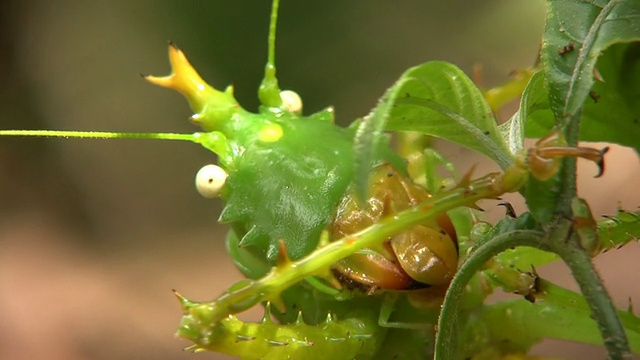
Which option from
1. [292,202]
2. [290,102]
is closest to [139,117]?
[290,102]

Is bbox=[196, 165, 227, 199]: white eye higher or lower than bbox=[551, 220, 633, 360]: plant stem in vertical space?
higher

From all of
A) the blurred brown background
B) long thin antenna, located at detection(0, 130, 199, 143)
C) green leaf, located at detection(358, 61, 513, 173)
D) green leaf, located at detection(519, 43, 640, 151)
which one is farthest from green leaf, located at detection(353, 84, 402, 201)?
the blurred brown background

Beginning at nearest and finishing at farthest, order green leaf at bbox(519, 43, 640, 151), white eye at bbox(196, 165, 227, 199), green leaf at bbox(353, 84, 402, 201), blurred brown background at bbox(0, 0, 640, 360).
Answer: green leaf at bbox(353, 84, 402, 201) < green leaf at bbox(519, 43, 640, 151) < white eye at bbox(196, 165, 227, 199) < blurred brown background at bbox(0, 0, 640, 360)

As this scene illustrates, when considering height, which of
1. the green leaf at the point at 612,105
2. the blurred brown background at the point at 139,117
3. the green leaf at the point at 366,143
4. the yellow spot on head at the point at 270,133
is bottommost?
the green leaf at the point at 366,143

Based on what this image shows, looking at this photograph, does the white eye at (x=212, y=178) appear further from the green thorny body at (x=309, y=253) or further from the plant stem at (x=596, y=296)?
the plant stem at (x=596, y=296)

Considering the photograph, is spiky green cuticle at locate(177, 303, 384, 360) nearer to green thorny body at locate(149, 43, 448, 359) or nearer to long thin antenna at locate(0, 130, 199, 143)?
green thorny body at locate(149, 43, 448, 359)

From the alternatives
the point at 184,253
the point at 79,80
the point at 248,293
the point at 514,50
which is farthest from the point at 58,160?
the point at 248,293

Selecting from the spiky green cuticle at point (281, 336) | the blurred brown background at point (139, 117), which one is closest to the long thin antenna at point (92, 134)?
the spiky green cuticle at point (281, 336)
